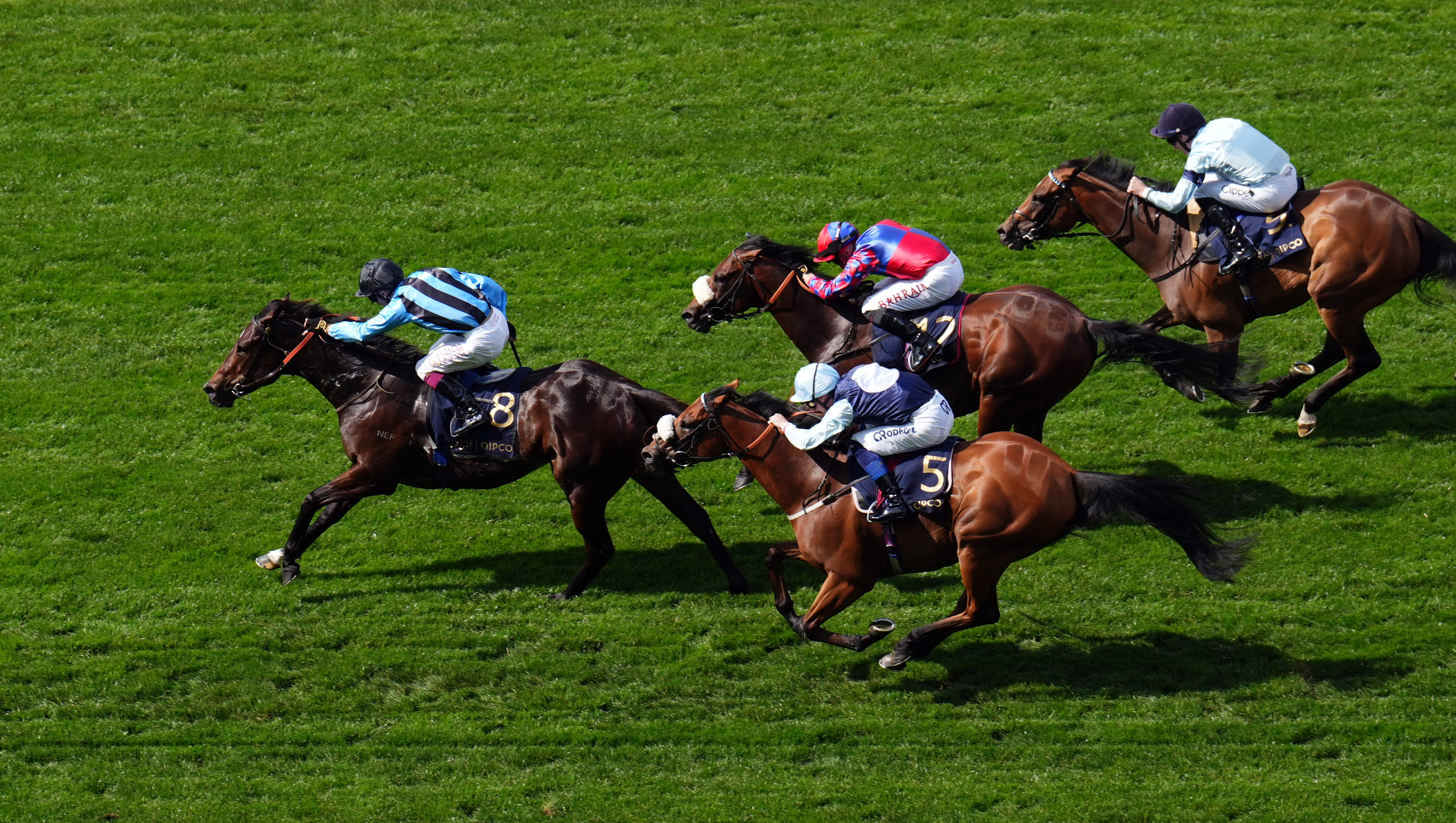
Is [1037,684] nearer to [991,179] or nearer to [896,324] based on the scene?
[896,324]

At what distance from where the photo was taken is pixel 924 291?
9.77m

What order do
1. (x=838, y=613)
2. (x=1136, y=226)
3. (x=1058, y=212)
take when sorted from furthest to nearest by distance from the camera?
1. (x=1058, y=212)
2. (x=1136, y=226)
3. (x=838, y=613)

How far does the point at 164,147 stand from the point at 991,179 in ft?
30.7

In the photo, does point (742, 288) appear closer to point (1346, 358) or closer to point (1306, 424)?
point (1306, 424)

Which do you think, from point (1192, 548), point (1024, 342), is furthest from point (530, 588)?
point (1192, 548)

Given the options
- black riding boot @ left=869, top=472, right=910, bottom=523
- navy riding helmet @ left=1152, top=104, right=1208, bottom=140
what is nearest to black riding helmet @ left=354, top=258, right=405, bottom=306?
black riding boot @ left=869, top=472, right=910, bottom=523

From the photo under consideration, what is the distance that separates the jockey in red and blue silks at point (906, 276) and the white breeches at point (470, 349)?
238 centimetres

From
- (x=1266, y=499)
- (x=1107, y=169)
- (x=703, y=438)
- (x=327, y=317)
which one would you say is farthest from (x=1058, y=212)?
(x=327, y=317)

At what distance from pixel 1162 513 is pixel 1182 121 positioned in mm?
4251

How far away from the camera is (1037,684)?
8.75 m

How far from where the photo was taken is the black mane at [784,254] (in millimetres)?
10328

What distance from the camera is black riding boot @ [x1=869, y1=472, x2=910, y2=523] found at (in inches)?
323

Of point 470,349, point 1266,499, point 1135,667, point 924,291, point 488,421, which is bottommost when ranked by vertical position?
point 1135,667

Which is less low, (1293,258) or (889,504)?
(1293,258)
